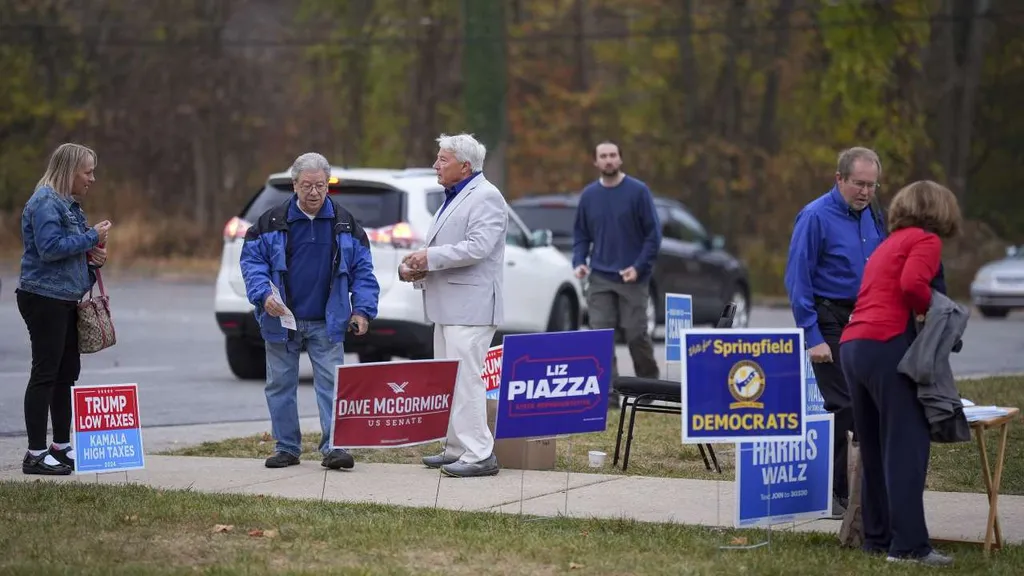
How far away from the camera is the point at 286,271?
9.73 meters

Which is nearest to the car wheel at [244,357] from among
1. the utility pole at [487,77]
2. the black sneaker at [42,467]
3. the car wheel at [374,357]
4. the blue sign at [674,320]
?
the car wheel at [374,357]

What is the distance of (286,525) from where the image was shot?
764 centimetres

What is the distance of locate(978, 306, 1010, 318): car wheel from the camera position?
28.0 metres

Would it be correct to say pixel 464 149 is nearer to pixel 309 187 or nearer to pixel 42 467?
pixel 309 187

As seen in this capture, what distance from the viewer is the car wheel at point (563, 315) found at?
55.5ft

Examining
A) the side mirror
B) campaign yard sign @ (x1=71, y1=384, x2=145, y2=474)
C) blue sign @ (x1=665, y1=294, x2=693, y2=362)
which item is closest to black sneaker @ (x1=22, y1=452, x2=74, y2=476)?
campaign yard sign @ (x1=71, y1=384, x2=145, y2=474)

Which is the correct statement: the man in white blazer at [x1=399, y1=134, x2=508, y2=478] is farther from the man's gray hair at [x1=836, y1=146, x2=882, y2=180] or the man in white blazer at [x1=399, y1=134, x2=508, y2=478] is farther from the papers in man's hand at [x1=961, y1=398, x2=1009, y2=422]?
the papers in man's hand at [x1=961, y1=398, x2=1009, y2=422]

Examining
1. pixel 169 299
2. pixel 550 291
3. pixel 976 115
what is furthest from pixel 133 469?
pixel 976 115

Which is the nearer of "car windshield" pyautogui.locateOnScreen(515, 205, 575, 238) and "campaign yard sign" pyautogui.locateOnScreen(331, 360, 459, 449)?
"campaign yard sign" pyautogui.locateOnScreen(331, 360, 459, 449)

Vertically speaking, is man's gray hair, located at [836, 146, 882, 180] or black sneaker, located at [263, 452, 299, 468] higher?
man's gray hair, located at [836, 146, 882, 180]

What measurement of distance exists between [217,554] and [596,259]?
6.21 meters

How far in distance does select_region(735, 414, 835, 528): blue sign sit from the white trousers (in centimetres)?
222

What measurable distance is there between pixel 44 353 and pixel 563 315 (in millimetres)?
8352

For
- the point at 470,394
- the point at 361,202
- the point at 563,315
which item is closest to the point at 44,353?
the point at 470,394
